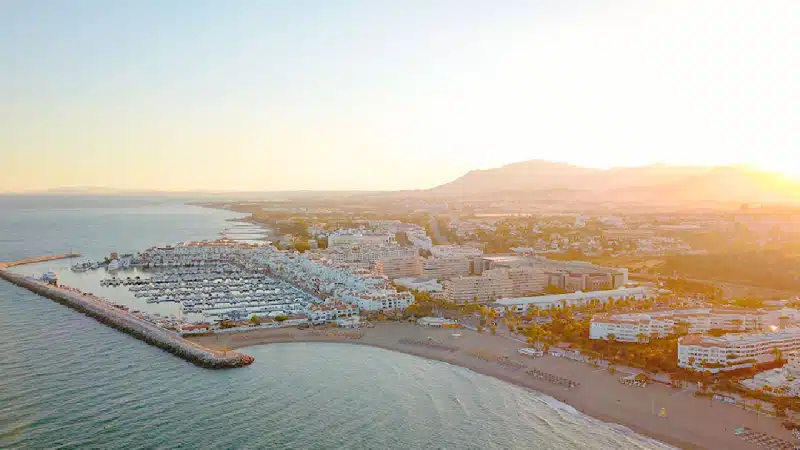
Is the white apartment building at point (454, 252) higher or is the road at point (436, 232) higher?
the white apartment building at point (454, 252)

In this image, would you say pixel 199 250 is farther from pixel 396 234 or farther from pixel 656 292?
pixel 656 292

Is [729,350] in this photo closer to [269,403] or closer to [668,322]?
[668,322]

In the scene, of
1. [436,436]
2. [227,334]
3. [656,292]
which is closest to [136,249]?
[227,334]

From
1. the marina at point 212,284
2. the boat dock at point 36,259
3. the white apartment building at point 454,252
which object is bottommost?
the marina at point 212,284

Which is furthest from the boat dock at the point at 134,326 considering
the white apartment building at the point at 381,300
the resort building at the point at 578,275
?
the resort building at the point at 578,275

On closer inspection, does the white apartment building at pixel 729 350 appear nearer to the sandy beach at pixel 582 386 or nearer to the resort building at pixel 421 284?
the sandy beach at pixel 582 386

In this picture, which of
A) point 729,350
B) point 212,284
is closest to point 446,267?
point 212,284
